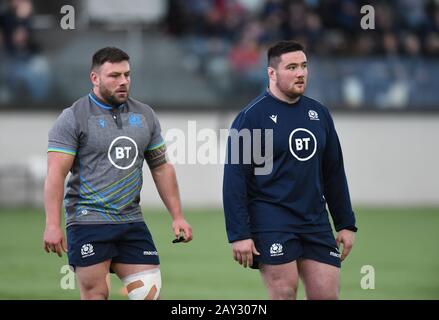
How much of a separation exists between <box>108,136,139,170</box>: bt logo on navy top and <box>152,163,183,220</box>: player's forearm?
18.0 inches

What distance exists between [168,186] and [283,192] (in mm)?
988

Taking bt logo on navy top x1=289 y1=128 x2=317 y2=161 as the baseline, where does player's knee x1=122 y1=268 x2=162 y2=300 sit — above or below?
below

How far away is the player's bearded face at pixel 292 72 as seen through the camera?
8594 millimetres

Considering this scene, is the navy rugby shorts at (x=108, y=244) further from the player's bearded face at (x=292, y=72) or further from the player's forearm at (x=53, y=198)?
the player's bearded face at (x=292, y=72)

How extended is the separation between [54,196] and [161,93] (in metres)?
17.0

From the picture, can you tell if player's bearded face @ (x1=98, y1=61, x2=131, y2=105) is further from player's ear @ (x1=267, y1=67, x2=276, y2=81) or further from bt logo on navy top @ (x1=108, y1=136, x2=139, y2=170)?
player's ear @ (x1=267, y1=67, x2=276, y2=81)

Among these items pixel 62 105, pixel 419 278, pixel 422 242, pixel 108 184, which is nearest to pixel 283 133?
pixel 108 184

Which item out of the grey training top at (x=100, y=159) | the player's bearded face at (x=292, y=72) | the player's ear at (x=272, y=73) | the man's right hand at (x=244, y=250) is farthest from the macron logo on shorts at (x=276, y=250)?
the player's ear at (x=272, y=73)

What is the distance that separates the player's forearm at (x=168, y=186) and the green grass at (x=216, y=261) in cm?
360

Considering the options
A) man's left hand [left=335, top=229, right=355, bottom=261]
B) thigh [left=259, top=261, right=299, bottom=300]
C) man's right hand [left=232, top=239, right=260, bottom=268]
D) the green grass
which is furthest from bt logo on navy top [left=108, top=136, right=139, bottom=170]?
the green grass

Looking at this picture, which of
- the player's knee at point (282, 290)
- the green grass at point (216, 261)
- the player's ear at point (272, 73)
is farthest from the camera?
the green grass at point (216, 261)

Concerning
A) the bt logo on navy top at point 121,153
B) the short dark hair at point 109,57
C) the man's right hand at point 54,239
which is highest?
the short dark hair at point 109,57

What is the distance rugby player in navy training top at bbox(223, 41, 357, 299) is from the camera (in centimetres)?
847

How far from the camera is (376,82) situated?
1014 inches
